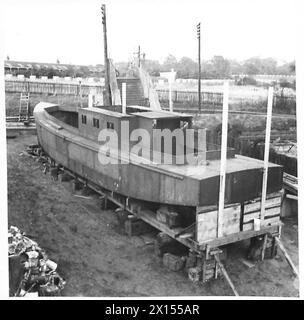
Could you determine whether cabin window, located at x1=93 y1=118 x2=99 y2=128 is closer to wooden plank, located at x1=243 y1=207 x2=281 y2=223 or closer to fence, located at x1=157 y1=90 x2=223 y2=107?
wooden plank, located at x1=243 y1=207 x2=281 y2=223

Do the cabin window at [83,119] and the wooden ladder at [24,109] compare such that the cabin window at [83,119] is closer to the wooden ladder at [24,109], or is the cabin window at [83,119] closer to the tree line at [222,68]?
the wooden ladder at [24,109]

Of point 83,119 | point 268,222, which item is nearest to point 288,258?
point 268,222

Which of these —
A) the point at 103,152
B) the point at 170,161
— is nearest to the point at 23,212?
the point at 103,152

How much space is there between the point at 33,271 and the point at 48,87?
26.6 metres

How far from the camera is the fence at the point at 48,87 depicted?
32.5 metres

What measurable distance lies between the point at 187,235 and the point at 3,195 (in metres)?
4.57

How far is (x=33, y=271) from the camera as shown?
934 cm

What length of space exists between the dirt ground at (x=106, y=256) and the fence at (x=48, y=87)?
1932cm

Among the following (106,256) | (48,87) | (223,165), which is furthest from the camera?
(48,87)

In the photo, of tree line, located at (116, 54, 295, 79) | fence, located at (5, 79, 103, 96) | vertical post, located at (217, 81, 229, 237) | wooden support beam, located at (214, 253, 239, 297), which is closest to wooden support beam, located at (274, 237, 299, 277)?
wooden support beam, located at (214, 253, 239, 297)

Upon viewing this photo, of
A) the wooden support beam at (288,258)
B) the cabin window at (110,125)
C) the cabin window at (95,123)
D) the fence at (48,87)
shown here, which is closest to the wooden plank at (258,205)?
the wooden support beam at (288,258)

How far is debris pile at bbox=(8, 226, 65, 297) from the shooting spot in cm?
891

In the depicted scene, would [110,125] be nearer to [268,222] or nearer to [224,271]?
[268,222]
